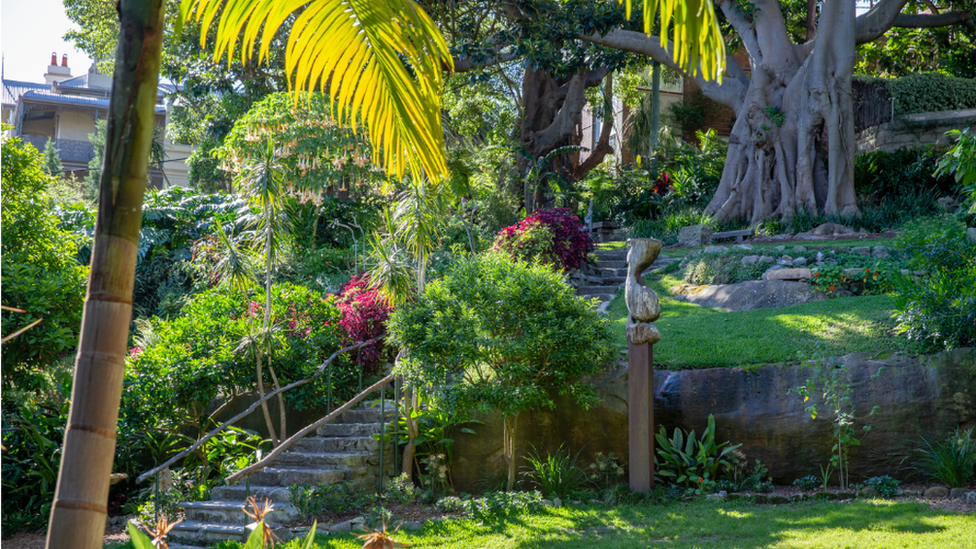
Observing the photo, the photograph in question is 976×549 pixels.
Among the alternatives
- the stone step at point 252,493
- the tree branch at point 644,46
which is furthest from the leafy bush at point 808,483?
the tree branch at point 644,46

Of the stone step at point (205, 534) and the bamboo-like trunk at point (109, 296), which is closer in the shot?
the bamboo-like trunk at point (109, 296)

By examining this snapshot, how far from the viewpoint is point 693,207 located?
17.5 metres

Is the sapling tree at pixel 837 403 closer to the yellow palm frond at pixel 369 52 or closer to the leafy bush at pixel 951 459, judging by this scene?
the leafy bush at pixel 951 459

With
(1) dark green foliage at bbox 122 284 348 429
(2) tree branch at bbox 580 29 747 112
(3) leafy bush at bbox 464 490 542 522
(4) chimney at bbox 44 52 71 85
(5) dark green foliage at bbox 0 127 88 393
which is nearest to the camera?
(3) leafy bush at bbox 464 490 542 522

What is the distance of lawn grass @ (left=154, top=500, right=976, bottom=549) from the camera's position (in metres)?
5.33

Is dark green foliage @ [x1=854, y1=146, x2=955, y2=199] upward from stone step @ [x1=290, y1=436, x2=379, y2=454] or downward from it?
upward

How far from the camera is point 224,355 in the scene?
27.8 feet

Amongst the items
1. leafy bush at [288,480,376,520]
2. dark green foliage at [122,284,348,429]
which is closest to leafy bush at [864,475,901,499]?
leafy bush at [288,480,376,520]

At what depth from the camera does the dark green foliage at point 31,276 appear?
764 centimetres

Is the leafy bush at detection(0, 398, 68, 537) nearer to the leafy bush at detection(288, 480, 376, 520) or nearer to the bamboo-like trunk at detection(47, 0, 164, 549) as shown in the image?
the leafy bush at detection(288, 480, 376, 520)

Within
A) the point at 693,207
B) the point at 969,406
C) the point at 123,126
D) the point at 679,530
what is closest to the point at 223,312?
the point at 679,530

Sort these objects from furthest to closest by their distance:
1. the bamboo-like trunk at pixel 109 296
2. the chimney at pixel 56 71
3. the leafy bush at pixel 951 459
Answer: the chimney at pixel 56 71 < the leafy bush at pixel 951 459 < the bamboo-like trunk at pixel 109 296

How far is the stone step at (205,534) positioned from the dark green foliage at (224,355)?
1846 millimetres

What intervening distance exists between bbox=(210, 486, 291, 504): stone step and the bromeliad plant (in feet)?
12.5
